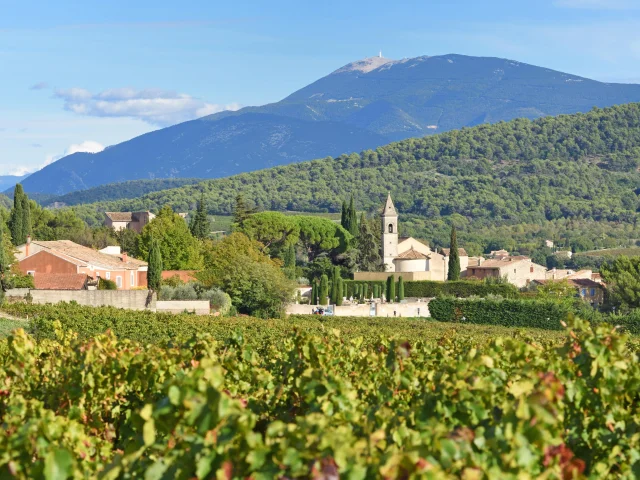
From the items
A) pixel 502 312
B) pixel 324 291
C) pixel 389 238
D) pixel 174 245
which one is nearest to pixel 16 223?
pixel 174 245

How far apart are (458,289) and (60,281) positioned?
97.2 feet

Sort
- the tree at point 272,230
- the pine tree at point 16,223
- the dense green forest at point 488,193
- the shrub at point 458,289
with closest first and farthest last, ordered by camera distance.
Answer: the pine tree at point 16,223 < the shrub at point 458,289 < the tree at point 272,230 < the dense green forest at point 488,193

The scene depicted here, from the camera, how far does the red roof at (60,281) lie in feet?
156

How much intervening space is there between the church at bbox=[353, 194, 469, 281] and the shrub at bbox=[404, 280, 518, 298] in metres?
2.73

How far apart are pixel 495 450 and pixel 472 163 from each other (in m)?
191

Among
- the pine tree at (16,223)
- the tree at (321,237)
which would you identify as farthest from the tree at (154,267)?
the tree at (321,237)

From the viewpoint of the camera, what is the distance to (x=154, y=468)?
5914mm

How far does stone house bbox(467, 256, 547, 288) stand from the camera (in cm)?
8444

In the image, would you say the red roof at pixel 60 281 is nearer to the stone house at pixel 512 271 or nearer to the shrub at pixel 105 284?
the shrub at pixel 105 284

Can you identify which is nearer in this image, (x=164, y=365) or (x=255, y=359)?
(x=164, y=365)

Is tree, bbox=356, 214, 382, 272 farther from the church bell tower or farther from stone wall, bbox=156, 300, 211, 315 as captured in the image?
stone wall, bbox=156, 300, 211, 315

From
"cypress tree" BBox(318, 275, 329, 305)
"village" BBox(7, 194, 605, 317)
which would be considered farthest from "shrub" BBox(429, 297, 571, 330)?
"cypress tree" BBox(318, 275, 329, 305)

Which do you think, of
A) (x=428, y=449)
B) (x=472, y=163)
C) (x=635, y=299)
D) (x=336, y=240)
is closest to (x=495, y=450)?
(x=428, y=449)

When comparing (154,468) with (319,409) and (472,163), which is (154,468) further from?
(472,163)
